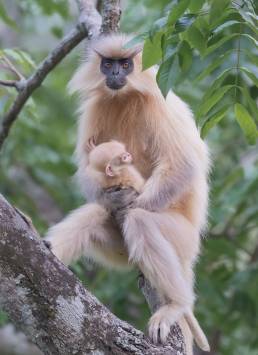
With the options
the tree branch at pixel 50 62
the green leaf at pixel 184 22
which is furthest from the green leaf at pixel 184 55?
the tree branch at pixel 50 62

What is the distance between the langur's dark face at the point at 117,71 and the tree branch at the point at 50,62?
0.83ft

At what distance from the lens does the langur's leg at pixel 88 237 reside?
4.07 metres

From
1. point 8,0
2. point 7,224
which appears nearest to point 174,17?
point 7,224

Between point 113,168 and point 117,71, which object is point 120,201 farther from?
point 117,71

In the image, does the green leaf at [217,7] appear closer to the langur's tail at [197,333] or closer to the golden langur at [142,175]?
the golden langur at [142,175]

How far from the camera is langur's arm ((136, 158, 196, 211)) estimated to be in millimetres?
4102

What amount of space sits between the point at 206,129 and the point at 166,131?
131 cm

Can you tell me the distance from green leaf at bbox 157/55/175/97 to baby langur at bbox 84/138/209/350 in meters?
1.14

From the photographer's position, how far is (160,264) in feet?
12.0

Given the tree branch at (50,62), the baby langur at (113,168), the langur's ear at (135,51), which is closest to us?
the baby langur at (113,168)

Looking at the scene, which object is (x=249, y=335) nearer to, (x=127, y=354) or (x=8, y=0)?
(x=127, y=354)

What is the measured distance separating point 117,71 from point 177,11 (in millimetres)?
1868

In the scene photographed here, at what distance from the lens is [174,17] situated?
266 centimetres

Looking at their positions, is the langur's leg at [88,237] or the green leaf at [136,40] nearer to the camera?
the green leaf at [136,40]
